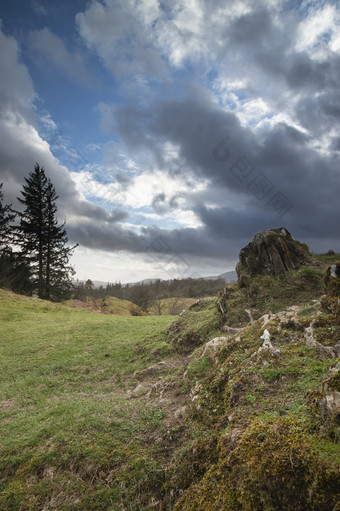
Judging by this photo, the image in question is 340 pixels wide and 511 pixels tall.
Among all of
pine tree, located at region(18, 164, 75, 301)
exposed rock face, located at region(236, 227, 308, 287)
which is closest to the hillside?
exposed rock face, located at region(236, 227, 308, 287)

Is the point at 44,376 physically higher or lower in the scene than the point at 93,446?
lower

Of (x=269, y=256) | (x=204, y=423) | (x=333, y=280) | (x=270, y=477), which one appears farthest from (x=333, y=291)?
(x=269, y=256)

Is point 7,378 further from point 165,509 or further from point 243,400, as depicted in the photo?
point 243,400

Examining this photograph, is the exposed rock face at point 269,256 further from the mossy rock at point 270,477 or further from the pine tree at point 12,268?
the pine tree at point 12,268

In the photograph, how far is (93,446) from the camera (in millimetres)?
4547

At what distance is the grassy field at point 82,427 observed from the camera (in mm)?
3842

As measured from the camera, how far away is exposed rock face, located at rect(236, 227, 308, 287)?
390 inches

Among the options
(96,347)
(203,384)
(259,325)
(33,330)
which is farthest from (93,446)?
(33,330)

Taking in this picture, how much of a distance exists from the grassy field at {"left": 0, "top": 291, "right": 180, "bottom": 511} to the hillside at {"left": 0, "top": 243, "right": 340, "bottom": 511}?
0.03m

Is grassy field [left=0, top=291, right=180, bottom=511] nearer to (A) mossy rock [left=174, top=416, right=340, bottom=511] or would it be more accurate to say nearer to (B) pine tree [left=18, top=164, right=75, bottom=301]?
(A) mossy rock [left=174, top=416, right=340, bottom=511]

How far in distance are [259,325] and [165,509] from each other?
413cm

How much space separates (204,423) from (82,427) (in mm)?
2838

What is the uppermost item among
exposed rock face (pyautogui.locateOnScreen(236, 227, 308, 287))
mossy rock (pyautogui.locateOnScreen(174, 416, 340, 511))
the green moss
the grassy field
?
exposed rock face (pyautogui.locateOnScreen(236, 227, 308, 287))

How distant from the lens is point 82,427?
518 centimetres
